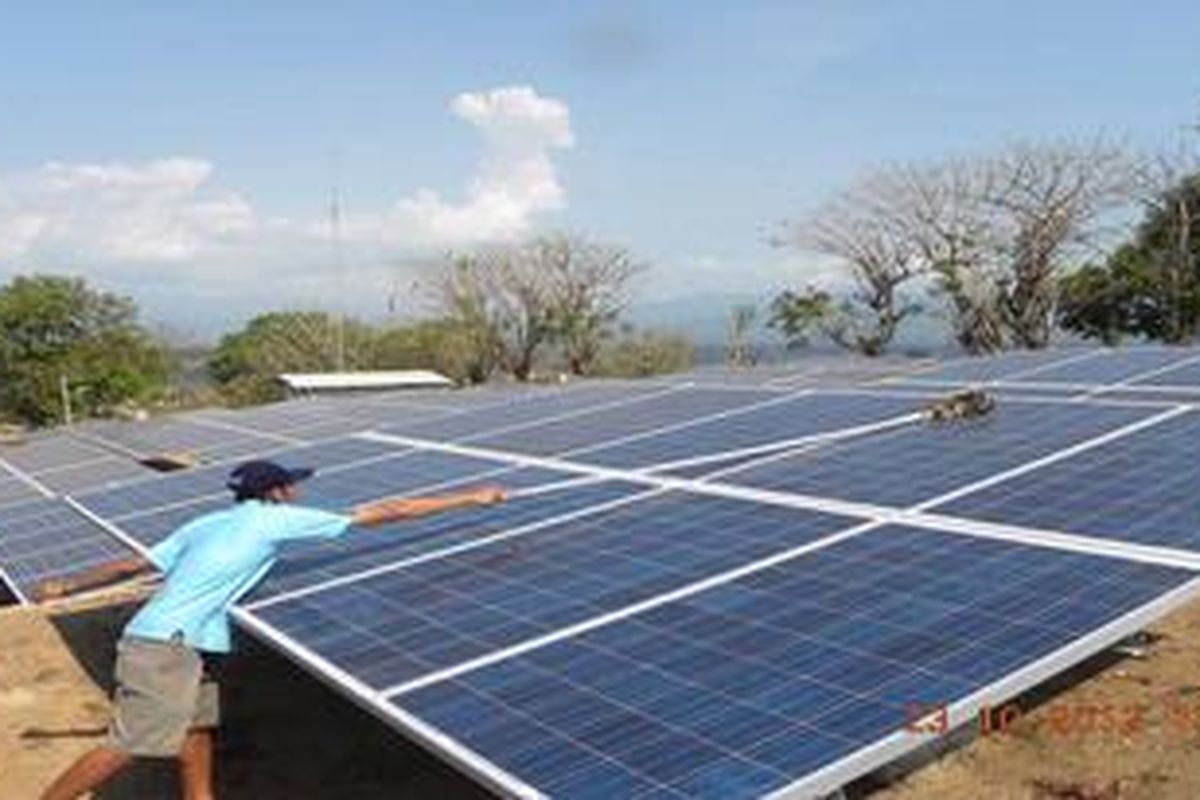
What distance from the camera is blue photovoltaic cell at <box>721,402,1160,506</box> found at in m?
11.6

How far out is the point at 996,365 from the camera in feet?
67.9

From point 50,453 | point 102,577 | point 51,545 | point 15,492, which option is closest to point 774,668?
point 102,577

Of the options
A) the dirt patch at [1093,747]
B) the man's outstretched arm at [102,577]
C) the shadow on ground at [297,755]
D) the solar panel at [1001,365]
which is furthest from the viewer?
the solar panel at [1001,365]

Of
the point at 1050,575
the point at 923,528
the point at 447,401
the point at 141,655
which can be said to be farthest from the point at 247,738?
the point at 447,401

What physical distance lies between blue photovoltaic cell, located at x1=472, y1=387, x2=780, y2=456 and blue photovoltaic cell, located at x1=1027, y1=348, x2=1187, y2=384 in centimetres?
341

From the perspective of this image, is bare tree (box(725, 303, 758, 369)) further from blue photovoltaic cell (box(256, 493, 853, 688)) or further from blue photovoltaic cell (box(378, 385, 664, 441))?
blue photovoltaic cell (box(256, 493, 853, 688))

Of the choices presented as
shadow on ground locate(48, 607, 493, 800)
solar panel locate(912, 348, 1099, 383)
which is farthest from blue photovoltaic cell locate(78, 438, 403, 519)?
solar panel locate(912, 348, 1099, 383)

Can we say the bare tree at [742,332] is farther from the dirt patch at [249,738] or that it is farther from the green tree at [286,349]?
the dirt patch at [249,738]

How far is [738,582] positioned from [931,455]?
11.9 ft

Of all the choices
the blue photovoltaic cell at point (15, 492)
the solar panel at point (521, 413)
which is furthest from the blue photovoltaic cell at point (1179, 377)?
the blue photovoltaic cell at point (15, 492)

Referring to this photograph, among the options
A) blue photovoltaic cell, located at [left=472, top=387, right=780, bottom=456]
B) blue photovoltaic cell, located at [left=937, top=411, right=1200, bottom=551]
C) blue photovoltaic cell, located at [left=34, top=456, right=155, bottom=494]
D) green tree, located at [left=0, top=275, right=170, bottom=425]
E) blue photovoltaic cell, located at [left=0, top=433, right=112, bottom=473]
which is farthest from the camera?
green tree, located at [left=0, top=275, right=170, bottom=425]

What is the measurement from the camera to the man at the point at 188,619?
9.25 meters

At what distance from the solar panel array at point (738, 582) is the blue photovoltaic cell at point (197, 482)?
228 mm
